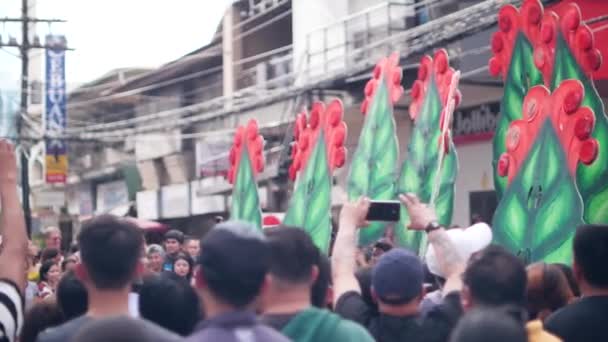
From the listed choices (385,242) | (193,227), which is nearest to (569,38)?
(385,242)

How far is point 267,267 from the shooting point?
12.2 ft

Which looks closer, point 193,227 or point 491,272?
point 491,272

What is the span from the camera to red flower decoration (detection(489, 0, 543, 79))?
31.8ft

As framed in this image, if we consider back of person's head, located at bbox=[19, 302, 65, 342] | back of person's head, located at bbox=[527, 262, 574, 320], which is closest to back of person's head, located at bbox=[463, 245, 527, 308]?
back of person's head, located at bbox=[527, 262, 574, 320]

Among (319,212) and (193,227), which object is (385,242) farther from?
(193,227)

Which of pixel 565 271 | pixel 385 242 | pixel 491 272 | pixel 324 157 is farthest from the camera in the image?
pixel 324 157

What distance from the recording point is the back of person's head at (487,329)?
10.8ft

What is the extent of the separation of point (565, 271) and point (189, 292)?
2048 mm

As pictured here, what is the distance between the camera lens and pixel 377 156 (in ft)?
41.1

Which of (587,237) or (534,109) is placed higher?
(534,109)

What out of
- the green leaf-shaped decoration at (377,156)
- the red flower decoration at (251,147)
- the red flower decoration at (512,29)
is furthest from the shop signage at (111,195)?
the red flower decoration at (512,29)

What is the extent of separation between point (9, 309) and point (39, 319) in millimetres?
652

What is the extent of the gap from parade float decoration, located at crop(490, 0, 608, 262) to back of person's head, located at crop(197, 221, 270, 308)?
4.83m

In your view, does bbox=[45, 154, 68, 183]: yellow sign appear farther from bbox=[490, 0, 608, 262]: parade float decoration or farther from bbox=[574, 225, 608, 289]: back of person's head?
bbox=[574, 225, 608, 289]: back of person's head
